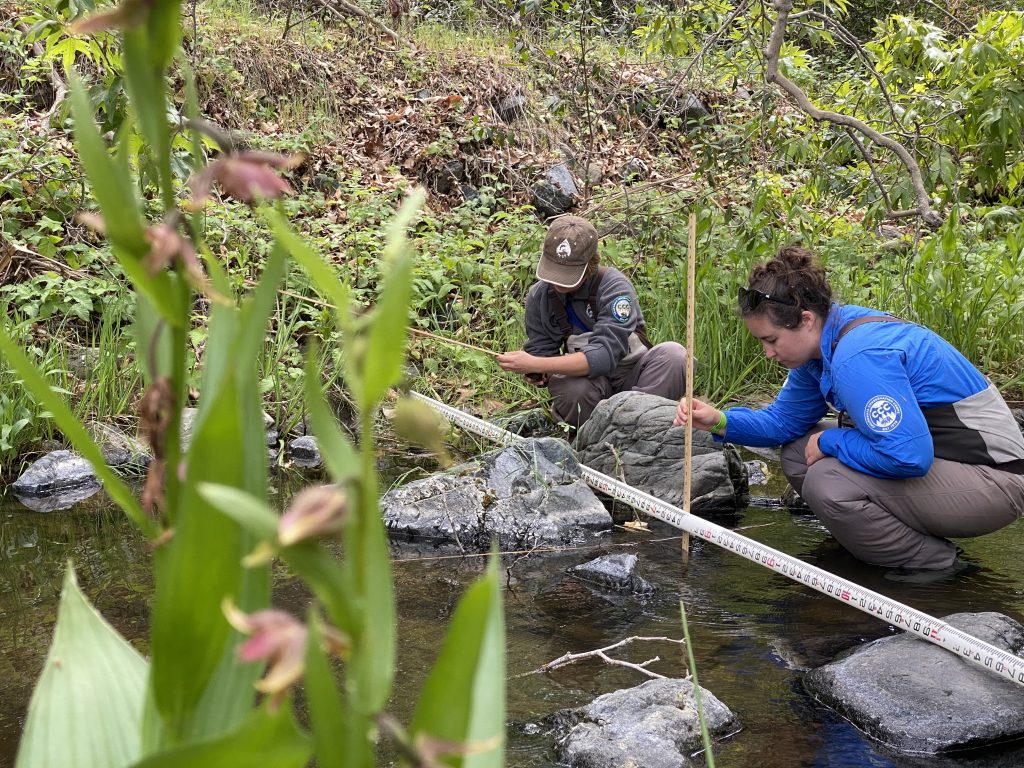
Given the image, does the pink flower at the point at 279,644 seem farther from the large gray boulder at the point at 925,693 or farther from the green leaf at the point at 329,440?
the large gray boulder at the point at 925,693

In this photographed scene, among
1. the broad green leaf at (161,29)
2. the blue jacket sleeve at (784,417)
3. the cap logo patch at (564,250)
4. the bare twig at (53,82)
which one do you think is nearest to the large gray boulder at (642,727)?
the blue jacket sleeve at (784,417)

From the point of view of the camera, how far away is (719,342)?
572 centimetres

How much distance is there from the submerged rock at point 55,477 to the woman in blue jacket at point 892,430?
334 cm

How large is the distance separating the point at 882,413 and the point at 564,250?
1916 mm

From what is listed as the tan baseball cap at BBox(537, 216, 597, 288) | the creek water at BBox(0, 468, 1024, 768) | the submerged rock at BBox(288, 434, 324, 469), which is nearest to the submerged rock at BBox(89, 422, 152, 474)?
the creek water at BBox(0, 468, 1024, 768)

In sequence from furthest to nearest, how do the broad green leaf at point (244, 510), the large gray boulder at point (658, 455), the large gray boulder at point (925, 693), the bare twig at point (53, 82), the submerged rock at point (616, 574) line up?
the bare twig at point (53, 82)
the large gray boulder at point (658, 455)
the submerged rock at point (616, 574)
the large gray boulder at point (925, 693)
the broad green leaf at point (244, 510)

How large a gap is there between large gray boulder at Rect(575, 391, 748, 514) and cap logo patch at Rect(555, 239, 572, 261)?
0.75 m

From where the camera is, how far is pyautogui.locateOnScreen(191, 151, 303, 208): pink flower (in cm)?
47

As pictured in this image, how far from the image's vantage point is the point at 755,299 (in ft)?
12.0

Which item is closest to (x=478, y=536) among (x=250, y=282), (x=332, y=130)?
(x=250, y=282)

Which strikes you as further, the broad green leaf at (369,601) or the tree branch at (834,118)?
the tree branch at (834,118)

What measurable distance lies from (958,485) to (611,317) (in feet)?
6.35

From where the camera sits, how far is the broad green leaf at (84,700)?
27.3 inches

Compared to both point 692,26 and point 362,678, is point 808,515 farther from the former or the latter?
point 362,678
